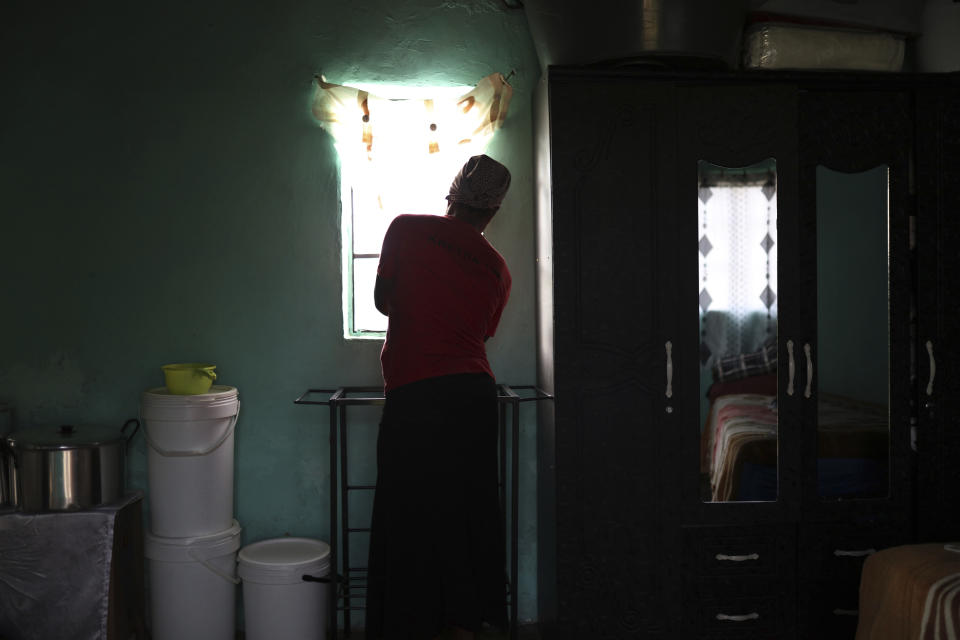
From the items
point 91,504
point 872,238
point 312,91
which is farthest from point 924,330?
point 91,504

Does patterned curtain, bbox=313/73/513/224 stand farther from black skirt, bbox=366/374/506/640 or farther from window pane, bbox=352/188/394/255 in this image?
black skirt, bbox=366/374/506/640

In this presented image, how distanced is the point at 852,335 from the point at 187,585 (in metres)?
2.67

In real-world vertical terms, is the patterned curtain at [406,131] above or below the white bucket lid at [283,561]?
above

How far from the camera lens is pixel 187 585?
2852 millimetres

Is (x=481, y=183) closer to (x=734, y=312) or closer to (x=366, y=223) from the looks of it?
(x=366, y=223)

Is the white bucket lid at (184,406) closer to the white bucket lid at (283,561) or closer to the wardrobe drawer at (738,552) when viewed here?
the white bucket lid at (283,561)

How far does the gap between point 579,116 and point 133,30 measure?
191 cm

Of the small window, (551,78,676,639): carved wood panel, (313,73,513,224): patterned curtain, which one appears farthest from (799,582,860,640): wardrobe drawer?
(313,73,513,224): patterned curtain

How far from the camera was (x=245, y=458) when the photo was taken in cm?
319

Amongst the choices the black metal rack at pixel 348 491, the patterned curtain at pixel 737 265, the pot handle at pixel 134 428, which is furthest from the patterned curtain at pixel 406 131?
the pot handle at pixel 134 428

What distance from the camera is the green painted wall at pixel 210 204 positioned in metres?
3.11

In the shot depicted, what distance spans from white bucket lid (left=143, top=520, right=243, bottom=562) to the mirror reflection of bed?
6.01 ft

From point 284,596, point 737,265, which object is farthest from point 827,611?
point 284,596

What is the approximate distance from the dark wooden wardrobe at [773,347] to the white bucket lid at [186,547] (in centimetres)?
127
